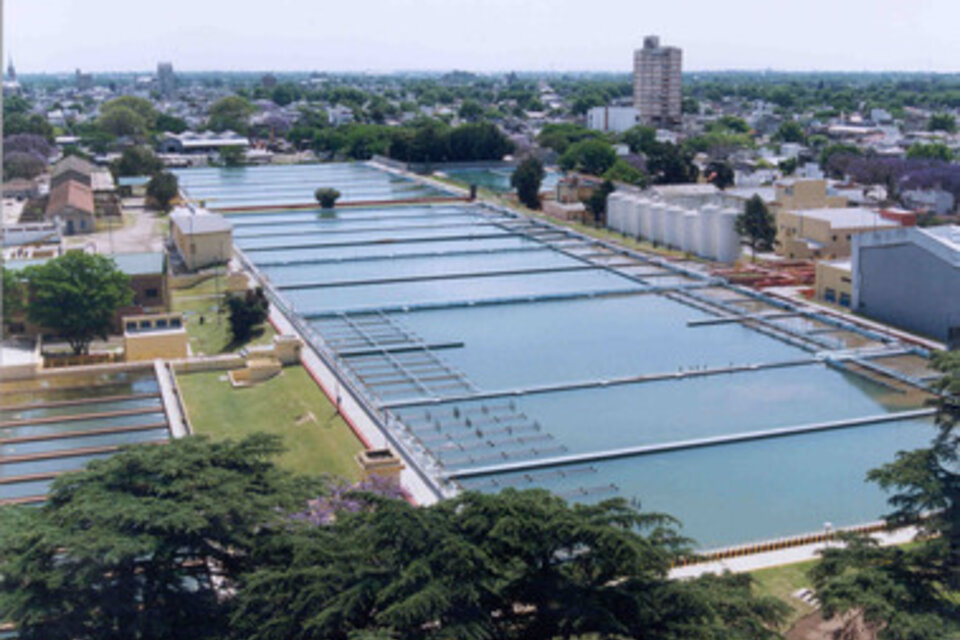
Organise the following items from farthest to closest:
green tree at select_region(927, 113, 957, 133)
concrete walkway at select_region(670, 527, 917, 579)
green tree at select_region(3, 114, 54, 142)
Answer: green tree at select_region(927, 113, 957, 133) → green tree at select_region(3, 114, 54, 142) → concrete walkway at select_region(670, 527, 917, 579)

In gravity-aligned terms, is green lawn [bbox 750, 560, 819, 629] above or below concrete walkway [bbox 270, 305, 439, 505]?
below

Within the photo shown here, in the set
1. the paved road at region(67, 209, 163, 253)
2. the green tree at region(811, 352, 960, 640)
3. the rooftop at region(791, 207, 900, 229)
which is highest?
the rooftop at region(791, 207, 900, 229)

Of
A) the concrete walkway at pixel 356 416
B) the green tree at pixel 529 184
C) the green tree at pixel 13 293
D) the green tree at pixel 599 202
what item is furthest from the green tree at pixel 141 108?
the concrete walkway at pixel 356 416

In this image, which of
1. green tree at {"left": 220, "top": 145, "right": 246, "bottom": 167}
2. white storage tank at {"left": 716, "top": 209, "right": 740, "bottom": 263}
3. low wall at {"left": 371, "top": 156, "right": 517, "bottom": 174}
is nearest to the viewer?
white storage tank at {"left": 716, "top": 209, "right": 740, "bottom": 263}

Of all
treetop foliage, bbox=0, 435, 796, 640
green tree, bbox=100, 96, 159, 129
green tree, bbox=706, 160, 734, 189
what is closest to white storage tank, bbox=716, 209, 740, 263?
green tree, bbox=706, 160, 734, 189

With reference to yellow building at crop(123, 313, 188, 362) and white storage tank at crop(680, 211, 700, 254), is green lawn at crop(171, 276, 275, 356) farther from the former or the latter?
white storage tank at crop(680, 211, 700, 254)

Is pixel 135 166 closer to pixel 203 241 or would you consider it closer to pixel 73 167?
pixel 73 167

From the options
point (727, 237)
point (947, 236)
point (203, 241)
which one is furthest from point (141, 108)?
point (947, 236)

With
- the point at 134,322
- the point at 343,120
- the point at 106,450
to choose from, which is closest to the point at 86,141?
the point at 343,120

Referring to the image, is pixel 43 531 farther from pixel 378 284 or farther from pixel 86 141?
pixel 86 141
